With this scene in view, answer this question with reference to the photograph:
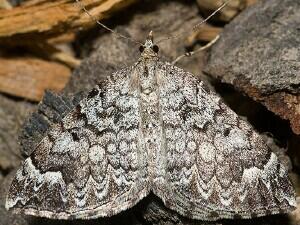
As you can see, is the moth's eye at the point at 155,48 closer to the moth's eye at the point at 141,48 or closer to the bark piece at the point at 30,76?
the moth's eye at the point at 141,48

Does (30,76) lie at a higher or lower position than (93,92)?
higher

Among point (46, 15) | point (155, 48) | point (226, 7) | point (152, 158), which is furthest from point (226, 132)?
point (46, 15)

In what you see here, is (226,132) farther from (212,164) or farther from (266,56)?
(266,56)

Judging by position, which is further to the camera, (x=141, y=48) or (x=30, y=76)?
(x=30, y=76)

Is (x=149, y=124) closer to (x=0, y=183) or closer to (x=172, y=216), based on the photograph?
(x=172, y=216)

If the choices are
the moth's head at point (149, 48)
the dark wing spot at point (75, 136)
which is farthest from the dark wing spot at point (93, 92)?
the moth's head at point (149, 48)

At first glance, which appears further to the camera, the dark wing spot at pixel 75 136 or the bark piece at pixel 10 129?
the bark piece at pixel 10 129
